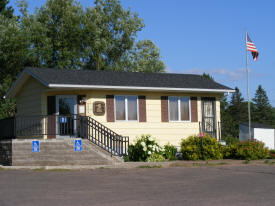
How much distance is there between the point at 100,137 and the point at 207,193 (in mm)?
10211

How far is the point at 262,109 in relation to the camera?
3639 inches

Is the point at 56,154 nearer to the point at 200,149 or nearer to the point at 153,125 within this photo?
the point at 153,125

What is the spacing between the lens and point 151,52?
43.4m

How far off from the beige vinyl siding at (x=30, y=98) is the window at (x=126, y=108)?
3.58 meters

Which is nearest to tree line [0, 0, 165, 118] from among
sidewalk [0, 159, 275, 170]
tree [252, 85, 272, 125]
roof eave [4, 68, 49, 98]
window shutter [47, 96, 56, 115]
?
roof eave [4, 68, 49, 98]

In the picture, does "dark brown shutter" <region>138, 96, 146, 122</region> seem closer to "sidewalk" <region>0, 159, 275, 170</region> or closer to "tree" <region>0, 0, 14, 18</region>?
"sidewalk" <region>0, 159, 275, 170</region>

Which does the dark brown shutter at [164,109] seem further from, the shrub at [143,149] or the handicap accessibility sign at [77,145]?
the handicap accessibility sign at [77,145]

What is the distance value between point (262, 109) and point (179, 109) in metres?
75.0

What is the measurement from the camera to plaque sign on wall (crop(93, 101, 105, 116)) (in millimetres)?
19656

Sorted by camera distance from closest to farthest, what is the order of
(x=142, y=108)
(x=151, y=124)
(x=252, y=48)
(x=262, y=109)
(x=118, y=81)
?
1. (x=118, y=81)
2. (x=142, y=108)
3. (x=151, y=124)
4. (x=252, y=48)
5. (x=262, y=109)

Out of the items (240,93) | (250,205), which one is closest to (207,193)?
(250,205)

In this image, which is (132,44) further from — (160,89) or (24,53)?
(160,89)

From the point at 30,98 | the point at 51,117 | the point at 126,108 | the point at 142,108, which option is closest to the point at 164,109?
the point at 142,108

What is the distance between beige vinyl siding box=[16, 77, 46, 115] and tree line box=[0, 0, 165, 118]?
27.1 feet
